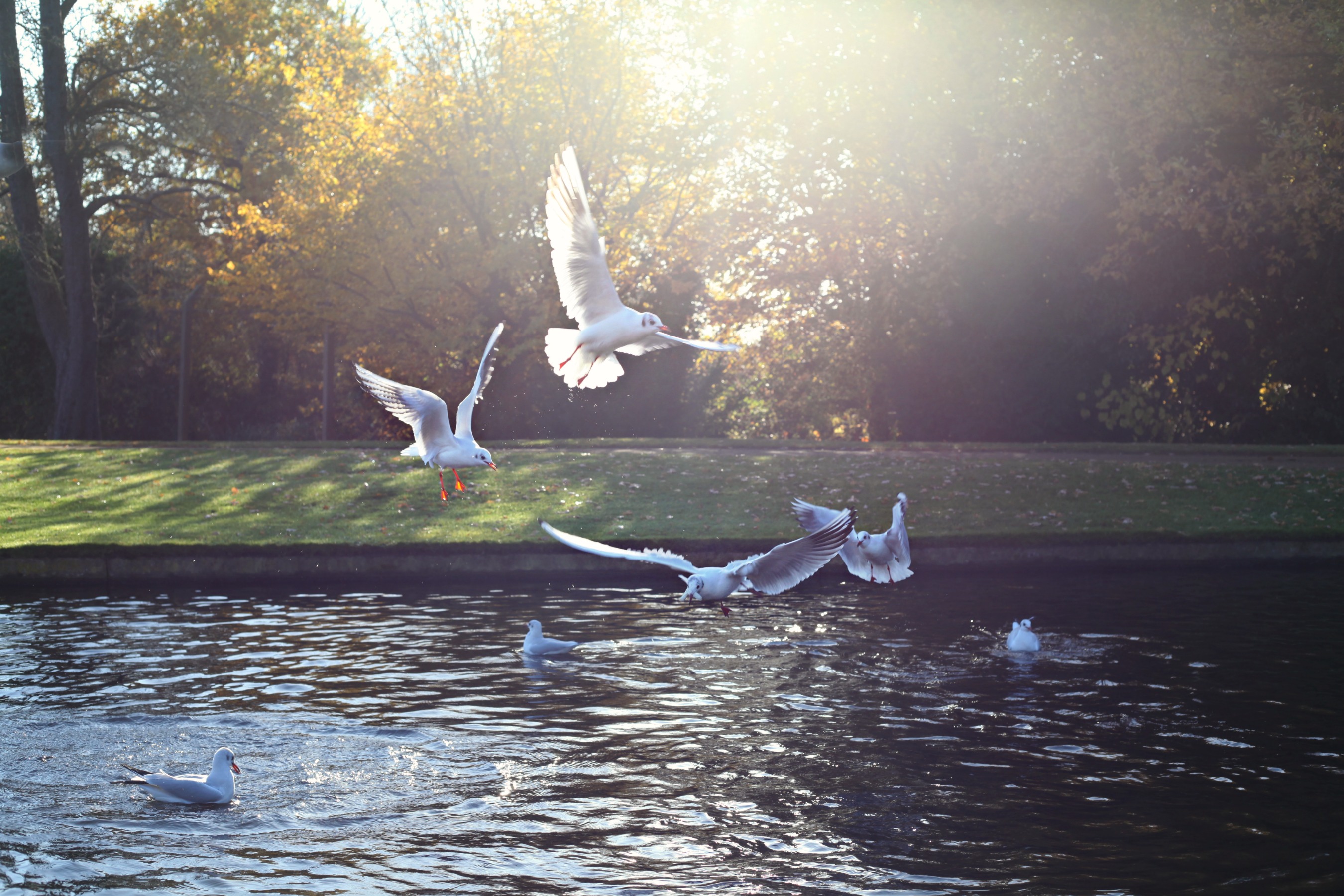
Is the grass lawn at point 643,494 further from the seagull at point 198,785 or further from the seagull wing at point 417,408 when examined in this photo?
the seagull at point 198,785

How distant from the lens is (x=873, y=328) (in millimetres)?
33125

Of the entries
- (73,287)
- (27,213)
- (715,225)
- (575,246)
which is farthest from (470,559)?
(27,213)

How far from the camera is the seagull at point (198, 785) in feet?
24.3

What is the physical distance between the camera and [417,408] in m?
12.8

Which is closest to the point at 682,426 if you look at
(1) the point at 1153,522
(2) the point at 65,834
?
(1) the point at 1153,522

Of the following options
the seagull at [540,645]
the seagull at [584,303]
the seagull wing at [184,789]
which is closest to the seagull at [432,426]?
the seagull at [584,303]

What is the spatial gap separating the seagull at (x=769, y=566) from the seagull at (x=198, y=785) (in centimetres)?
339

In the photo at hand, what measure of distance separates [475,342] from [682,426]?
6.92 metres

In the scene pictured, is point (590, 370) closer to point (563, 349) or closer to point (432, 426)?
point (563, 349)

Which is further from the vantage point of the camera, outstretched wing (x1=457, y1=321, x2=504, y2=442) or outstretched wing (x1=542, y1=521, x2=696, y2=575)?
outstretched wing (x1=457, y1=321, x2=504, y2=442)

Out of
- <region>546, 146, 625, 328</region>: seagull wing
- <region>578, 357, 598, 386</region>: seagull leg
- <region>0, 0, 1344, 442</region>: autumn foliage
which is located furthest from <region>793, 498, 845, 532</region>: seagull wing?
<region>0, 0, 1344, 442</region>: autumn foliage

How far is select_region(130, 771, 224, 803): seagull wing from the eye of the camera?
24.2ft

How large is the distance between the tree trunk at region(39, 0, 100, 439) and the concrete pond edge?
1909 centimetres

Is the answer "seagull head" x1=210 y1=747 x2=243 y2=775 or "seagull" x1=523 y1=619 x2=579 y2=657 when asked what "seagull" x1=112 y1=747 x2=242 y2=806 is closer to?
"seagull head" x1=210 y1=747 x2=243 y2=775
